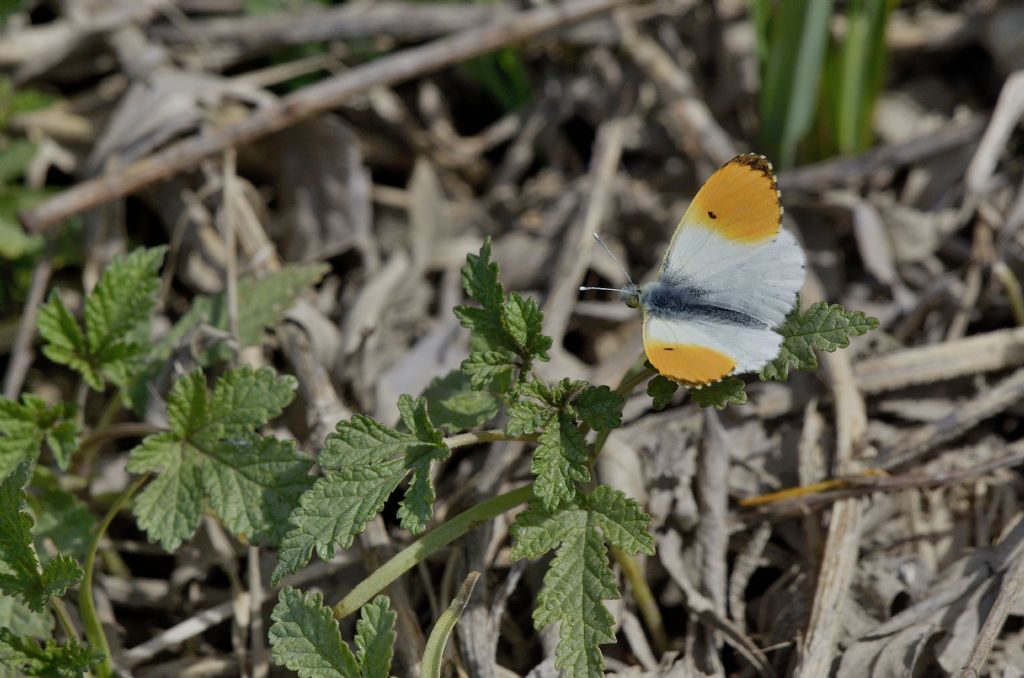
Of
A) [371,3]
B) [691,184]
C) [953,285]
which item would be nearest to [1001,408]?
[953,285]

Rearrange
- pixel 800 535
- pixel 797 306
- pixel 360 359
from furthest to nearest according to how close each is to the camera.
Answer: pixel 360 359, pixel 800 535, pixel 797 306

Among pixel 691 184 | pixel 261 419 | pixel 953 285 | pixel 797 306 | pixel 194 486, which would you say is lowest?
pixel 194 486

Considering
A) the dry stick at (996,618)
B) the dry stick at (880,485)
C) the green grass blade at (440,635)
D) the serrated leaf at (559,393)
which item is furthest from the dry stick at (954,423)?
the green grass blade at (440,635)

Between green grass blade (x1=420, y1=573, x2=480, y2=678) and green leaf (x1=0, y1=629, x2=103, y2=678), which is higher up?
green grass blade (x1=420, y1=573, x2=480, y2=678)

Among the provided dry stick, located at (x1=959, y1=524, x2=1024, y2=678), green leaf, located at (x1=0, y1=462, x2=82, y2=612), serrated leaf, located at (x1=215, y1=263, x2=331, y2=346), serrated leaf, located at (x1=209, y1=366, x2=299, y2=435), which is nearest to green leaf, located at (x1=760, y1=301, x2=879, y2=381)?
dry stick, located at (x1=959, y1=524, x2=1024, y2=678)

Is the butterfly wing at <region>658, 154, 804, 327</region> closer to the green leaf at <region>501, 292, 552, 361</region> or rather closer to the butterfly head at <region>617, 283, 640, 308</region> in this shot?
the butterfly head at <region>617, 283, 640, 308</region>

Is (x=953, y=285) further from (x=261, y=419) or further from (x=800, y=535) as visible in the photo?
(x=261, y=419)

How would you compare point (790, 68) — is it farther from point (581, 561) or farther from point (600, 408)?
point (581, 561)
